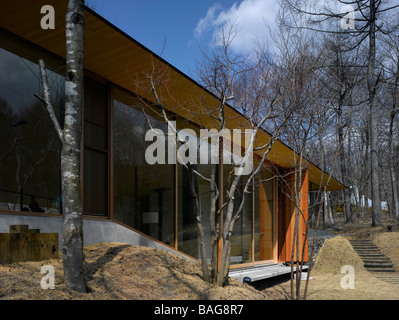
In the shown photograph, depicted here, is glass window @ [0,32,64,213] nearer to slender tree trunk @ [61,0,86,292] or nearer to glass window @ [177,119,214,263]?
slender tree trunk @ [61,0,86,292]

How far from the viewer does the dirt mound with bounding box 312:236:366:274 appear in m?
14.5

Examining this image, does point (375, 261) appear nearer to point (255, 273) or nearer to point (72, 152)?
point (255, 273)

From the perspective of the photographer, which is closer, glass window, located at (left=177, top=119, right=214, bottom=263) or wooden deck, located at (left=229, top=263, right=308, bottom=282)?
glass window, located at (left=177, top=119, right=214, bottom=263)

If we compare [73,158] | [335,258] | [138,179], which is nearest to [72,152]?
[73,158]

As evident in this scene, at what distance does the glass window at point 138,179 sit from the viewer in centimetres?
693

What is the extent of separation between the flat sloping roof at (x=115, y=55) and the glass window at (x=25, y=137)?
32 centimetres

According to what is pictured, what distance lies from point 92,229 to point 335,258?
38.3ft

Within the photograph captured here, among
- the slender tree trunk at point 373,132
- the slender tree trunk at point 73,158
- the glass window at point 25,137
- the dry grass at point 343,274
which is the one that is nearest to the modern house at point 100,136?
the glass window at point 25,137

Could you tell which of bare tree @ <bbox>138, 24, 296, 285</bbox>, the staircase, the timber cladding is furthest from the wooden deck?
the timber cladding

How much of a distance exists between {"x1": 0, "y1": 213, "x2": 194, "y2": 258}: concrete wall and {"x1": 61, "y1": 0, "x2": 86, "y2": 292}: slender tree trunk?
889 mm

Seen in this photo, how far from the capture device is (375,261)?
15000 mm

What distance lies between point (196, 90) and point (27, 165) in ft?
10.6

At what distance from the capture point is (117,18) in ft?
40.7
